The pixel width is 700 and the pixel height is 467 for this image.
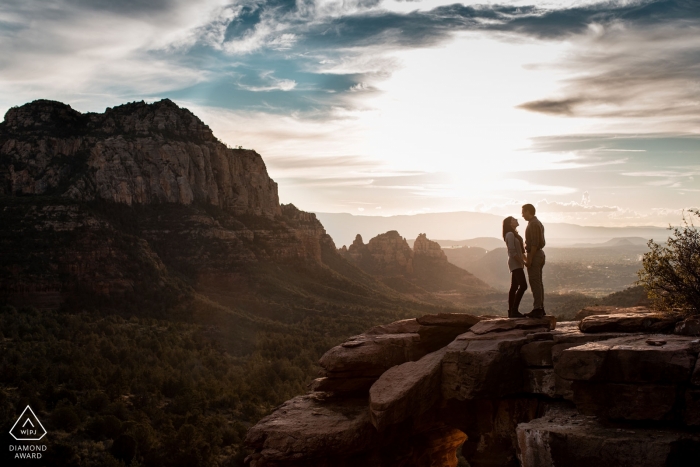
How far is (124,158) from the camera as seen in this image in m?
74.4

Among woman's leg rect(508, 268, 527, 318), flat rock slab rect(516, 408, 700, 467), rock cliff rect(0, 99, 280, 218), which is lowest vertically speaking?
flat rock slab rect(516, 408, 700, 467)

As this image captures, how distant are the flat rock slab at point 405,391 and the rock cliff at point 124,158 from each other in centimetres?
5936

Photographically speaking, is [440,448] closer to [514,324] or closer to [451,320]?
[451,320]

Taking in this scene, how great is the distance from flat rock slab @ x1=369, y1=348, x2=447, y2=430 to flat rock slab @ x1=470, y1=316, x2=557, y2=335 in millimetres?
1386

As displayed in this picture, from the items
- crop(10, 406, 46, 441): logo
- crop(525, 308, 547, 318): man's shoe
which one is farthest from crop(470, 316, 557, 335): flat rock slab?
crop(10, 406, 46, 441): logo

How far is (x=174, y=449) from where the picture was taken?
25.4m

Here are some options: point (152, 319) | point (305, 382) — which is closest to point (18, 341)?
point (152, 319)

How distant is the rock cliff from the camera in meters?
67.1

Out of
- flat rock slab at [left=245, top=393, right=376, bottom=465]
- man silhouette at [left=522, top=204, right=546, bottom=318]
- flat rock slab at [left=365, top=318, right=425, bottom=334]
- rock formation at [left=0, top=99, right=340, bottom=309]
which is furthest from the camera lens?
rock formation at [left=0, top=99, right=340, bottom=309]

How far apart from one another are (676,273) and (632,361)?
17.1 feet

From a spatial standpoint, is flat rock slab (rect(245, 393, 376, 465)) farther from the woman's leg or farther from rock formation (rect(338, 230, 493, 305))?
rock formation (rect(338, 230, 493, 305))

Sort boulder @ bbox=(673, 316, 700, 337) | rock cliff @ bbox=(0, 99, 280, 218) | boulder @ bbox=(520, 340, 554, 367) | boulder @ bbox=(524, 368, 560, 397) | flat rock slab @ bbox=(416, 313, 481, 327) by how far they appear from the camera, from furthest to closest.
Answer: rock cliff @ bbox=(0, 99, 280, 218), flat rock slab @ bbox=(416, 313, 481, 327), boulder @ bbox=(520, 340, 554, 367), boulder @ bbox=(524, 368, 560, 397), boulder @ bbox=(673, 316, 700, 337)

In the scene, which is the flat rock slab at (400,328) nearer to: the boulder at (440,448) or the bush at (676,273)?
the boulder at (440,448)

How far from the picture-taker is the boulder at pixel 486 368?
48.8ft
